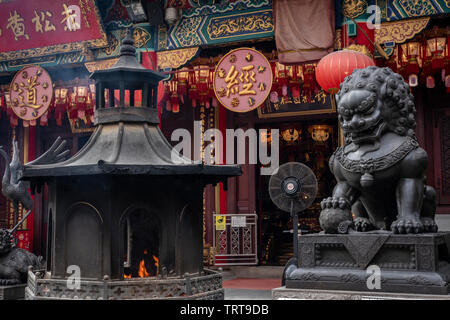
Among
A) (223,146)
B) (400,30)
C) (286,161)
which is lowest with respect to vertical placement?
(286,161)

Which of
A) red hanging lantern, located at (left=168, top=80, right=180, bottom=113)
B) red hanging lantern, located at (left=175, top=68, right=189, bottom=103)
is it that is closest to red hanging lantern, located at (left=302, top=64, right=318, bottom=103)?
red hanging lantern, located at (left=175, top=68, right=189, bottom=103)

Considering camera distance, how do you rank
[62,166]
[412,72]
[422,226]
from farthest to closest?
[412,72]
[62,166]
[422,226]

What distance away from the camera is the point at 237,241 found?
1112cm

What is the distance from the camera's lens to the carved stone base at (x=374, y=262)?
11.2 ft

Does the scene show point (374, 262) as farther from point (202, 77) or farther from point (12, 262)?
point (202, 77)

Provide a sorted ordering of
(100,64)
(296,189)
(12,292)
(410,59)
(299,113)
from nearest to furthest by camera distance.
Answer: (12,292) < (296,189) < (410,59) < (100,64) < (299,113)

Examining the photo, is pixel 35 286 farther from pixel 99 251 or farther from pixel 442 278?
pixel 442 278

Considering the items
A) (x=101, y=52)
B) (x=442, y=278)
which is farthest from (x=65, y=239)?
(x=101, y=52)

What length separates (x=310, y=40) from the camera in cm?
883

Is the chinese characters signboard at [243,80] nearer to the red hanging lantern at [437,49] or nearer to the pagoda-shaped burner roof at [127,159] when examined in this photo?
the red hanging lantern at [437,49]

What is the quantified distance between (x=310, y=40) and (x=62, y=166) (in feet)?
16.1

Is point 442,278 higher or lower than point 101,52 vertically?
lower

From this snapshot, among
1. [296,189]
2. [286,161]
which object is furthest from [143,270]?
[286,161]

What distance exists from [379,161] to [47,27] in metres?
8.93
